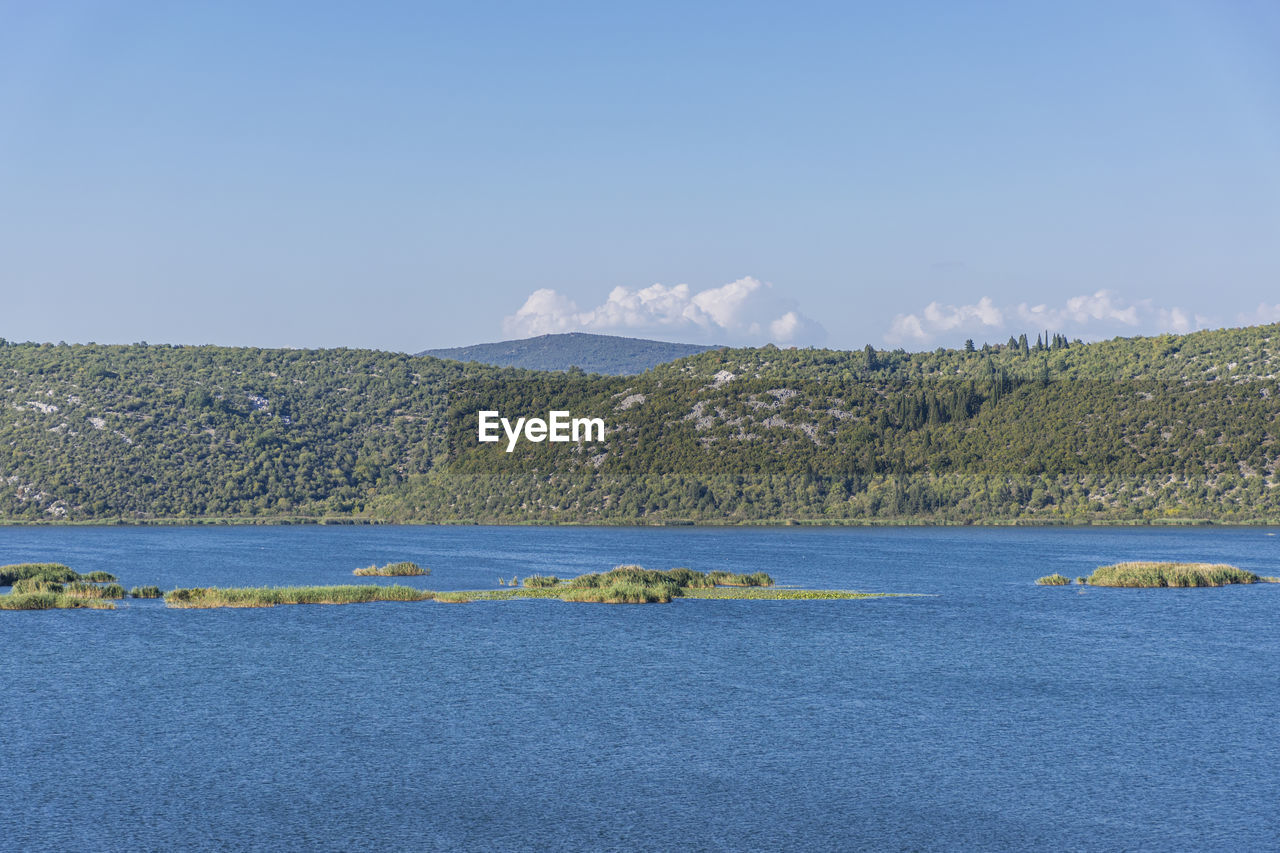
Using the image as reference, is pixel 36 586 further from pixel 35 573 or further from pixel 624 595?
pixel 624 595

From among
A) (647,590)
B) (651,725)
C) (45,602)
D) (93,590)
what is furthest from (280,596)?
(651,725)

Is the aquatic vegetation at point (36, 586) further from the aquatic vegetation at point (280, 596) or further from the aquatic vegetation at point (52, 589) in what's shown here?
the aquatic vegetation at point (280, 596)

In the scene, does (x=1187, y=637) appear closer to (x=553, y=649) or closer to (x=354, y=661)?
(x=553, y=649)

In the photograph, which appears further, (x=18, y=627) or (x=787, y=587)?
(x=787, y=587)

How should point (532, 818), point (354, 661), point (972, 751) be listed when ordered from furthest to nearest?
point (354, 661), point (972, 751), point (532, 818)

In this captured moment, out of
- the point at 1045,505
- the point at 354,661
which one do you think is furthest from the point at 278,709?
the point at 1045,505

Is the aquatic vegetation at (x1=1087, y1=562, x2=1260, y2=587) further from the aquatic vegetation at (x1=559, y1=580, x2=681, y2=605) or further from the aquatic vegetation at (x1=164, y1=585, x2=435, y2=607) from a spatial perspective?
the aquatic vegetation at (x1=164, y1=585, x2=435, y2=607)
